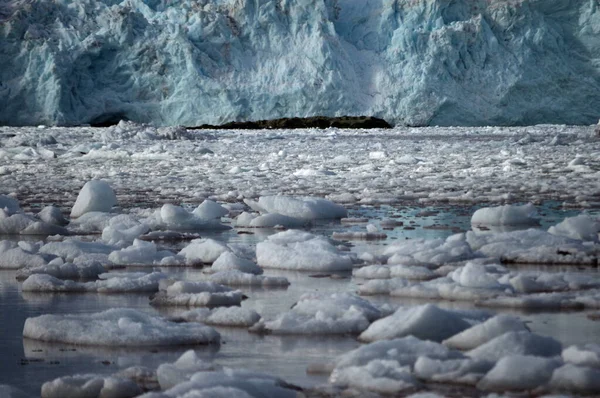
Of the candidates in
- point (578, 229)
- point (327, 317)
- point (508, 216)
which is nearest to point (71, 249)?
point (327, 317)

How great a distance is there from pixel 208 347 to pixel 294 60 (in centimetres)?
2313

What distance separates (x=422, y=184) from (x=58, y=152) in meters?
8.48

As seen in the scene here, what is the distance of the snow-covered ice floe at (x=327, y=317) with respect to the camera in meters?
2.18

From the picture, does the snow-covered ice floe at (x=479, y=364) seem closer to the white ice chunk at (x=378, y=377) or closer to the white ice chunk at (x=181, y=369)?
the white ice chunk at (x=378, y=377)

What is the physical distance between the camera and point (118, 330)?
2109 millimetres

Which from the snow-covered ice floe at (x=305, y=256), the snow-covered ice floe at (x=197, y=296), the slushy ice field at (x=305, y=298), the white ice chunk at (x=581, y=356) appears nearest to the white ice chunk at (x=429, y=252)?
the slushy ice field at (x=305, y=298)

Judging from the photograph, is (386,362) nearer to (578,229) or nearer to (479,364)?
(479,364)

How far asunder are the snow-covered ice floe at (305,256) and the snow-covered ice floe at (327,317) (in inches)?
30.2

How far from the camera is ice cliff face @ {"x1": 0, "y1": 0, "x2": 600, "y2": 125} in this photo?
2397cm

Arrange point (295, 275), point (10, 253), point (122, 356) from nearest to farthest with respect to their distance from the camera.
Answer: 1. point (122, 356)
2. point (295, 275)
3. point (10, 253)

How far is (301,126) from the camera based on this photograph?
2828cm

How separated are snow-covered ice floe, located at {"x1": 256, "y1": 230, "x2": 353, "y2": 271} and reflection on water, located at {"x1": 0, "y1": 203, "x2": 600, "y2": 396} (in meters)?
0.09

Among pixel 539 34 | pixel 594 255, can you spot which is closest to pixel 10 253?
pixel 594 255

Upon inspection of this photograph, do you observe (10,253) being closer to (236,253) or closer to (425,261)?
(236,253)
